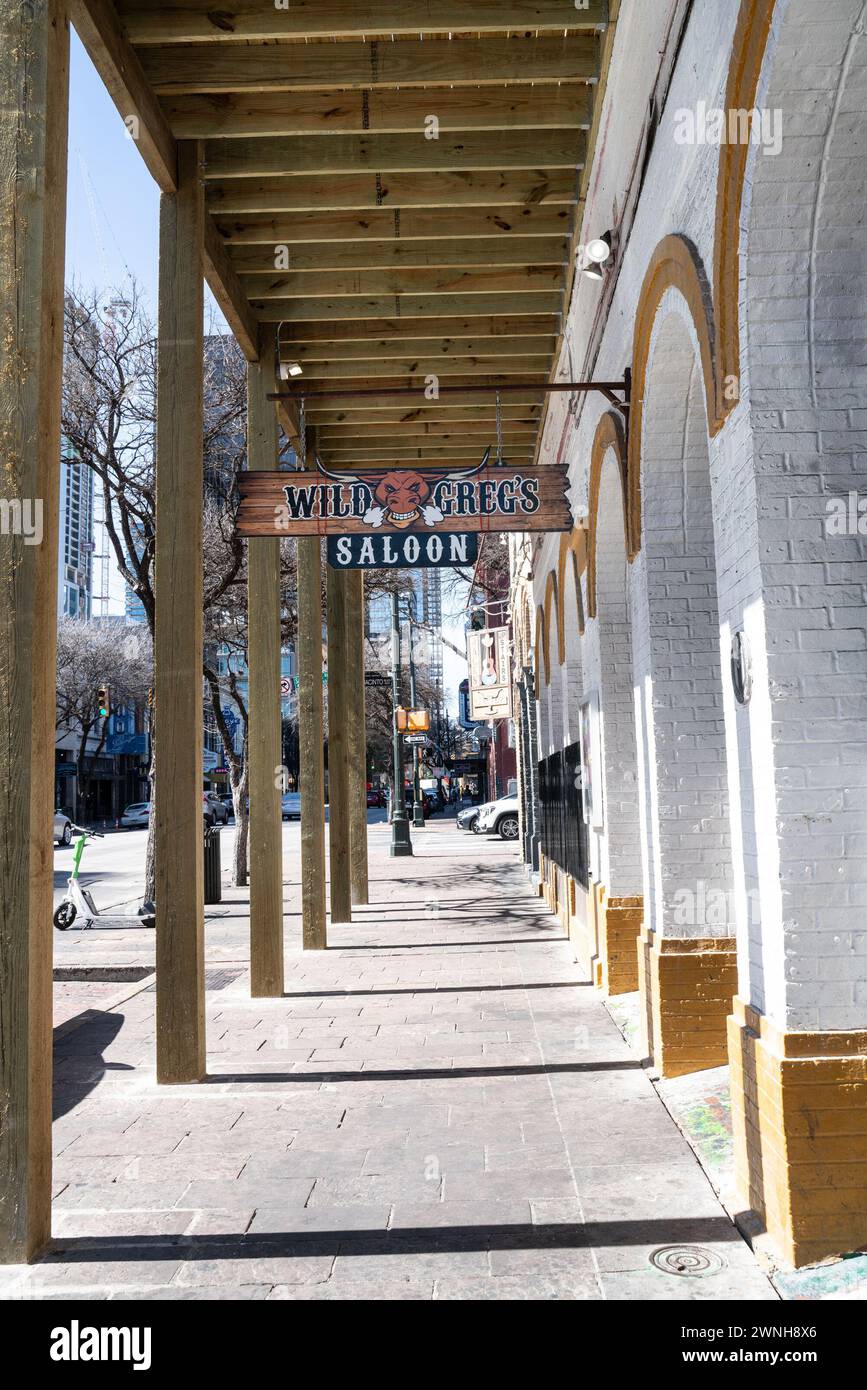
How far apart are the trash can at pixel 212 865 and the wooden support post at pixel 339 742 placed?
1.71m

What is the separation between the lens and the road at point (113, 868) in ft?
54.9

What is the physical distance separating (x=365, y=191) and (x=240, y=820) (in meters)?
10.1

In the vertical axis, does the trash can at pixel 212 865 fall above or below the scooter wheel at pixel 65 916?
above

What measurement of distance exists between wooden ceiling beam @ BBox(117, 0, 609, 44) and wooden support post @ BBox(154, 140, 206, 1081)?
2.62 feet

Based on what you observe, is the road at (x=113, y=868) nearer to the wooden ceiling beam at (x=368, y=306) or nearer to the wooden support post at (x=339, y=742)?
the wooden support post at (x=339, y=742)

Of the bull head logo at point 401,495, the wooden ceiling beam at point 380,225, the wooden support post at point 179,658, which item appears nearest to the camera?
the wooden support post at point 179,658

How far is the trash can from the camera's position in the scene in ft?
45.3

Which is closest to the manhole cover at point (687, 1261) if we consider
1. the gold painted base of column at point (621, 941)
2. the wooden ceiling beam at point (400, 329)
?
the gold painted base of column at point (621, 941)

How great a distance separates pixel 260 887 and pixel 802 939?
5.45 meters

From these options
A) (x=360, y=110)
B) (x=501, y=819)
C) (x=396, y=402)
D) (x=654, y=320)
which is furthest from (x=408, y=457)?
(x=501, y=819)

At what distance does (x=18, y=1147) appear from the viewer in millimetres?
3791

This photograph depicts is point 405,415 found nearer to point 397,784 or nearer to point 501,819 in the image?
point 397,784

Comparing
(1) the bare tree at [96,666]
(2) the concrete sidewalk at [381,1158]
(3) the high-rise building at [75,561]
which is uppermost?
(3) the high-rise building at [75,561]

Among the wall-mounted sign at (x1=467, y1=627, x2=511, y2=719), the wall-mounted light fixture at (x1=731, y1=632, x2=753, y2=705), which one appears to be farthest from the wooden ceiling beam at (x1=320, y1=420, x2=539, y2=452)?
the wall-mounted sign at (x1=467, y1=627, x2=511, y2=719)
